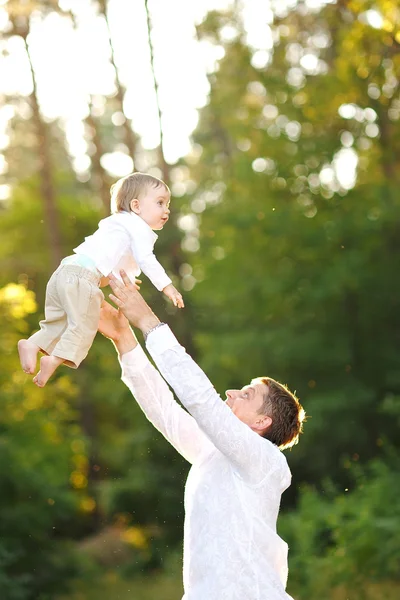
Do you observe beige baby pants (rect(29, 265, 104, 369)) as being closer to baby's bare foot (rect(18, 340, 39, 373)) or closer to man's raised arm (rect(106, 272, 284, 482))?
baby's bare foot (rect(18, 340, 39, 373))

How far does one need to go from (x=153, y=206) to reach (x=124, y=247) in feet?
0.66

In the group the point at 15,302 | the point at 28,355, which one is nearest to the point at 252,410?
the point at 28,355

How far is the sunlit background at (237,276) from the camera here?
1717 centimetres

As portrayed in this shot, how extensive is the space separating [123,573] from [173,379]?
16.8m

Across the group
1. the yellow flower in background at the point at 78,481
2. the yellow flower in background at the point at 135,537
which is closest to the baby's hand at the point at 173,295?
the yellow flower in background at the point at 135,537

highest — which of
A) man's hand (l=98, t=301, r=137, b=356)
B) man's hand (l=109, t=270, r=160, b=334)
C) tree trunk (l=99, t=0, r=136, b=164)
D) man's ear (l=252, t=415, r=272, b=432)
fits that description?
man's hand (l=109, t=270, r=160, b=334)

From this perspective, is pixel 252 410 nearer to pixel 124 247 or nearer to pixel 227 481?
pixel 227 481

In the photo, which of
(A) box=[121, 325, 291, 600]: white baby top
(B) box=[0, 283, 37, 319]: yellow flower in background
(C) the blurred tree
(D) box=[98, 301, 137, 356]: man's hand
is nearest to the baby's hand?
(D) box=[98, 301, 137, 356]: man's hand

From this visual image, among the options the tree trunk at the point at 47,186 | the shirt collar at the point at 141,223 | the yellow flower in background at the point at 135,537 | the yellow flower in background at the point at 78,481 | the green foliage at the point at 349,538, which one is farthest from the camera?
the yellow flower in background at the point at 78,481

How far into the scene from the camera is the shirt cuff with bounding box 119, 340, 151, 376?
12.5ft

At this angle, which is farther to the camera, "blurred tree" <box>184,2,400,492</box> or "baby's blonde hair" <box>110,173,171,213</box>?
"blurred tree" <box>184,2,400,492</box>

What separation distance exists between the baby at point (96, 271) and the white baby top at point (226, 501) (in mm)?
596

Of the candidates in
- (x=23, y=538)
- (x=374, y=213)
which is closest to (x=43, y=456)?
(x=23, y=538)

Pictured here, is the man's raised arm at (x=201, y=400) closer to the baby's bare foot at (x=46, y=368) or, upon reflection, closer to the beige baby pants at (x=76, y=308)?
the beige baby pants at (x=76, y=308)
